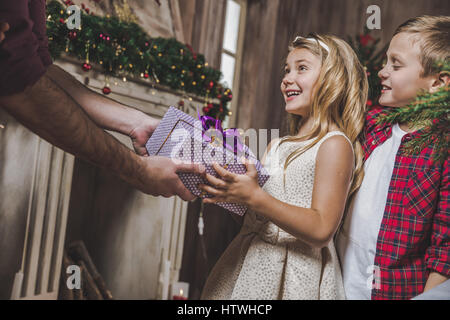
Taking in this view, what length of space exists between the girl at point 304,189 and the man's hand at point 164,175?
0.05 m

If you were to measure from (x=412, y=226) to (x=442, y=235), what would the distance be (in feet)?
0.19

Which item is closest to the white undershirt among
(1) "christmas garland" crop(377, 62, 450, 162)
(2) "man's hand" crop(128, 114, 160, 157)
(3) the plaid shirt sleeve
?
(3) the plaid shirt sleeve

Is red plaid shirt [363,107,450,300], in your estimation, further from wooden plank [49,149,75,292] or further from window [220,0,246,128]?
window [220,0,246,128]

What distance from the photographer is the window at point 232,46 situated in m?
2.68

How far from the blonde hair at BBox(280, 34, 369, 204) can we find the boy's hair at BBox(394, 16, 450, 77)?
16cm

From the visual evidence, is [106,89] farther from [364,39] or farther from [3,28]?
[364,39]

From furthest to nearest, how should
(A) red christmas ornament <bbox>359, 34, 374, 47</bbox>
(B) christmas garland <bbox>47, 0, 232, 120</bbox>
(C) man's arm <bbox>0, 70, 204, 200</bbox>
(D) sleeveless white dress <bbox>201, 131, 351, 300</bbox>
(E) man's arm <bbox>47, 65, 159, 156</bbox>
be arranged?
(A) red christmas ornament <bbox>359, 34, 374, 47</bbox> < (B) christmas garland <bbox>47, 0, 232, 120</bbox> < (E) man's arm <bbox>47, 65, 159, 156</bbox> < (D) sleeveless white dress <bbox>201, 131, 351, 300</bbox> < (C) man's arm <bbox>0, 70, 204, 200</bbox>

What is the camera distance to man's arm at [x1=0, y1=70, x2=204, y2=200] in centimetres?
70

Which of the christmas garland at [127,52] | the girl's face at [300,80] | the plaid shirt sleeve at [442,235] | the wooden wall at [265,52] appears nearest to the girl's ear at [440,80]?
the plaid shirt sleeve at [442,235]

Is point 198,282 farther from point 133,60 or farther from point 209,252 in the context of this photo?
point 133,60

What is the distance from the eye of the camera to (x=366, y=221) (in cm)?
86

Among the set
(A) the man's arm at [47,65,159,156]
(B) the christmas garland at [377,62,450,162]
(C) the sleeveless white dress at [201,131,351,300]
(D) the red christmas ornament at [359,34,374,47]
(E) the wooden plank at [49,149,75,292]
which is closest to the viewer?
(B) the christmas garland at [377,62,450,162]

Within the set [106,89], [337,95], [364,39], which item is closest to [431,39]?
[337,95]

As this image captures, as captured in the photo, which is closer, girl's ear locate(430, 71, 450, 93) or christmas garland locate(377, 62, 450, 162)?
christmas garland locate(377, 62, 450, 162)
